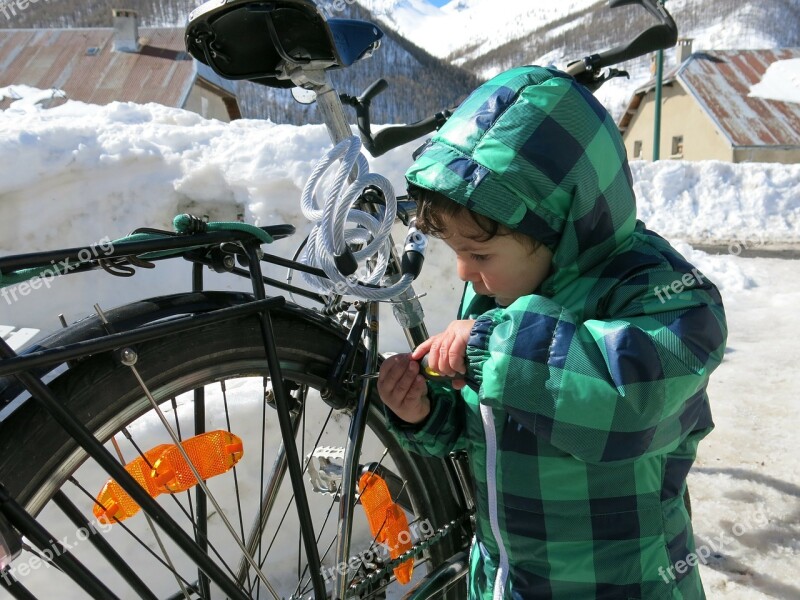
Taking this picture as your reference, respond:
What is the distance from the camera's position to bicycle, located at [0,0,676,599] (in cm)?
104

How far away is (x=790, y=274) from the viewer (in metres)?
8.11

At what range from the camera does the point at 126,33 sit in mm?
26656

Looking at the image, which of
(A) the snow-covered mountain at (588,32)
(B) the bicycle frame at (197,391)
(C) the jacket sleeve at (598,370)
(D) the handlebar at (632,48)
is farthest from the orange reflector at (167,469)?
(A) the snow-covered mountain at (588,32)

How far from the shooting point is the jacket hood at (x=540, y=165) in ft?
3.48

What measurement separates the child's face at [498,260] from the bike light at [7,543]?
788mm

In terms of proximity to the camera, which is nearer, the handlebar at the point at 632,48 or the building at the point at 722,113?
the handlebar at the point at 632,48

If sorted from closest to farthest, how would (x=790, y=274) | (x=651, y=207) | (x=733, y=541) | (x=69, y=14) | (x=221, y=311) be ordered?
(x=221, y=311)
(x=733, y=541)
(x=790, y=274)
(x=651, y=207)
(x=69, y=14)

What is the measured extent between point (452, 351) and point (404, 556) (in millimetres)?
730

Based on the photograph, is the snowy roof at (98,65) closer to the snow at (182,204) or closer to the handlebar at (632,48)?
the snow at (182,204)

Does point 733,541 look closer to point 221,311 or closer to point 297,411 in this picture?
point 297,411

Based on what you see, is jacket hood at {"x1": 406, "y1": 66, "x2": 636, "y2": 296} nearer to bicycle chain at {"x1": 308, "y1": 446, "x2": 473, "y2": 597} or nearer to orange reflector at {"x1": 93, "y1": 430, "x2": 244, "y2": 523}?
orange reflector at {"x1": 93, "y1": 430, "x2": 244, "y2": 523}

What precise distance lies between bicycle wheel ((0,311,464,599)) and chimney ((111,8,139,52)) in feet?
91.0

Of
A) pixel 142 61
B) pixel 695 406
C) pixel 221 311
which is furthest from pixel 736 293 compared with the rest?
pixel 142 61

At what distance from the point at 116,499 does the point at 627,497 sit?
3.08 ft
